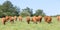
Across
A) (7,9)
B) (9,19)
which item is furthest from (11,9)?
(9,19)

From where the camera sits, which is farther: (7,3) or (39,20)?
(7,3)

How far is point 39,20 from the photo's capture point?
68.3 ft

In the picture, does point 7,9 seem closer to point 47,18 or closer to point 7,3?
point 7,3

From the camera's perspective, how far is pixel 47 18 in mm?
20578

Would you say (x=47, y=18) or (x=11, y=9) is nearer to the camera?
(x=47, y=18)

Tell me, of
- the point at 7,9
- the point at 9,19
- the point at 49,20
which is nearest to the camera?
the point at 49,20

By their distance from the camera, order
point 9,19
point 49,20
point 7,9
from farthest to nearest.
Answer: point 7,9 < point 9,19 < point 49,20

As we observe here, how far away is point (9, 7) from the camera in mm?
87062

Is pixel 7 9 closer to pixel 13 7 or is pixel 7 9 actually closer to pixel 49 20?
pixel 13 7

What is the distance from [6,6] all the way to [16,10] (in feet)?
15.7

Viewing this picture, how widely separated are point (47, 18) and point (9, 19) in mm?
5061

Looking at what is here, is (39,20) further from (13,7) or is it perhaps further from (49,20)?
(13,7)

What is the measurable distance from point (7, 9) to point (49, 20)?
6540cm

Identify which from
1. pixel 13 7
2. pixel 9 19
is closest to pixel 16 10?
pixel 13 7
